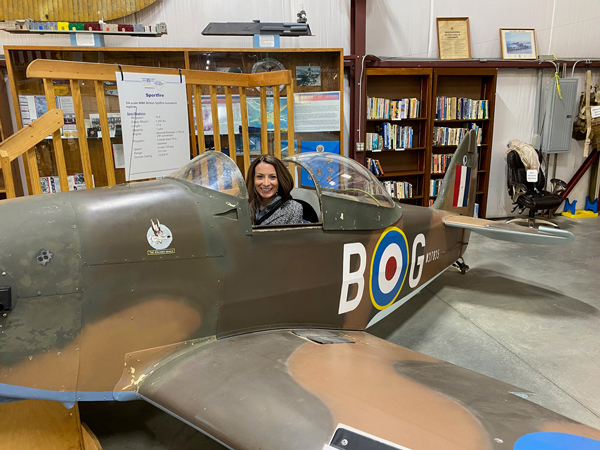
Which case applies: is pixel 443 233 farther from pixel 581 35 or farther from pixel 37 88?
pixel 581 35

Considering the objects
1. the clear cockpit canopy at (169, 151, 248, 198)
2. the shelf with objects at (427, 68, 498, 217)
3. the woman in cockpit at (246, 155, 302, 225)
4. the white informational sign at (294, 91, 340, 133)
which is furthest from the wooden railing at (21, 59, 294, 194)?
the shelf with objects at (427, 68, 498, 217)

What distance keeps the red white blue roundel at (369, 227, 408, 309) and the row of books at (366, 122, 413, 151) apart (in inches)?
132

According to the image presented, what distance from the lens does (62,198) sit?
1844 mm

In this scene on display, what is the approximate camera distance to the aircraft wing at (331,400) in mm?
1294

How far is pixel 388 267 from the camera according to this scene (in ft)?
9.21

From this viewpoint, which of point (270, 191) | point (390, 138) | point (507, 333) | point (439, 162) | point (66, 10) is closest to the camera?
point (270, 191)

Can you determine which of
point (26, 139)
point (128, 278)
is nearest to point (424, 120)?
point (26, 139)

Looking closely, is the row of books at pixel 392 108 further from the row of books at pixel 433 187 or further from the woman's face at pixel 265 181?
the woman's face at pixel 265 181

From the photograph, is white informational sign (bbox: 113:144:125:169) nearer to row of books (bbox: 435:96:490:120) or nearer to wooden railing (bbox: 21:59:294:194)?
wooden railing (bbox: 21:59:294:194)

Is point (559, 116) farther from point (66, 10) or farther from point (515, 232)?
point (66, 10)

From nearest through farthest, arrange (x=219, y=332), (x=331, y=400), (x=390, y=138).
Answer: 1. (x=331, y=400)
2. (x=219, y=332)
3. (x=390, y=138)

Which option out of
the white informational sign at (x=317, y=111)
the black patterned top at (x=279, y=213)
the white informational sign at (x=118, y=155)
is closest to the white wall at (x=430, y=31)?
the white informational sign at (x=317, y=111)

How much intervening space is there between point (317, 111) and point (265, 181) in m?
3.00

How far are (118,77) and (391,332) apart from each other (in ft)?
8.97
